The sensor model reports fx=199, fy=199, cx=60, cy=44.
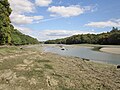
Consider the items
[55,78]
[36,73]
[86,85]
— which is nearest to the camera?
[86,85]

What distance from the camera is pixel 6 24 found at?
51.3 m

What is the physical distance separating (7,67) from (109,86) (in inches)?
394

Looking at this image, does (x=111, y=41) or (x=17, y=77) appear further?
(x=111, y=41)

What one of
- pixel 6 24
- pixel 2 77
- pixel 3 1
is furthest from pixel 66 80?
pixel 3 1

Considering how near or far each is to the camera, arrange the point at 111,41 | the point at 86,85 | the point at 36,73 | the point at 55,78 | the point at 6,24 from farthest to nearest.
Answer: the point at 111,41 < the point at 6,24 < the point at 36,73 < the point at 55,78 < the point at 86,85

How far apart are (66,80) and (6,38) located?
3903 centimetres

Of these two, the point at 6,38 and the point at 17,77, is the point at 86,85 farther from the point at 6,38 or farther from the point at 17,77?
the point at 6,38

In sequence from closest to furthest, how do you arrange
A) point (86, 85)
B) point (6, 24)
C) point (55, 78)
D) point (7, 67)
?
point (86, 85) < point (55, 78) < point (7, 67) < point (6, 24)

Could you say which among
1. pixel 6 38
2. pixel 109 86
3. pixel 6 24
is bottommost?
pixel 109 86

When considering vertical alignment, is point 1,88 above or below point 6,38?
below

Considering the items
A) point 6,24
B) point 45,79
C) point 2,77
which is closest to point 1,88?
point 2,77

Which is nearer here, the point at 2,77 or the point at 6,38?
the point at 2,77

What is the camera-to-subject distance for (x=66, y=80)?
16.6 metres

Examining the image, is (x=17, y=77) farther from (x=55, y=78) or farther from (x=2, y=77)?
(x=55, y=78)
